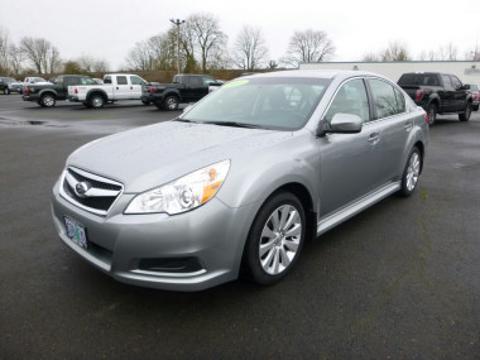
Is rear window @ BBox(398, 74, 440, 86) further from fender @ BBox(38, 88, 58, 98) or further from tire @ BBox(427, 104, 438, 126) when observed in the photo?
fender @ BBox(38, 88, 58, 98)

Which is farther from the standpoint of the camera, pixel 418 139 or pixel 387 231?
pixel 418 139

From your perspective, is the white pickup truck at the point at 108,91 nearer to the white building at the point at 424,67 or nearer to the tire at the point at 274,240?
the tire at the point at 274,240

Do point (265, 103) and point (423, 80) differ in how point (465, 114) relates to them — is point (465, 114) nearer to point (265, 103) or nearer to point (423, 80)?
point (423, 80)

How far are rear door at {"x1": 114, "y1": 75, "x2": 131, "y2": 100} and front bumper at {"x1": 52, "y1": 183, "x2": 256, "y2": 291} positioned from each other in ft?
65.2

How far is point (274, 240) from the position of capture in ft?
8.78

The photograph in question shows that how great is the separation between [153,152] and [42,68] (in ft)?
271

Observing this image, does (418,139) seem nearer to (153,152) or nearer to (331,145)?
(331,145)

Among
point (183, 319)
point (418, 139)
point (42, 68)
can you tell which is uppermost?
point (42, 68)

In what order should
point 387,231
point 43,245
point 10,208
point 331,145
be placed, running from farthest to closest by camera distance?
1. point 10,208
2. point 387,231
3. point 43,245
4. point 331,145

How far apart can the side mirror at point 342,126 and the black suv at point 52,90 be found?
20.0 metres

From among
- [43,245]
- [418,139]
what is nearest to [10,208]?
[43,245]

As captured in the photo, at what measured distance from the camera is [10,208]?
439cm

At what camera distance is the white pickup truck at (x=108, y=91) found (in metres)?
19.6

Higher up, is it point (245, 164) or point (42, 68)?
point (42, 68)
